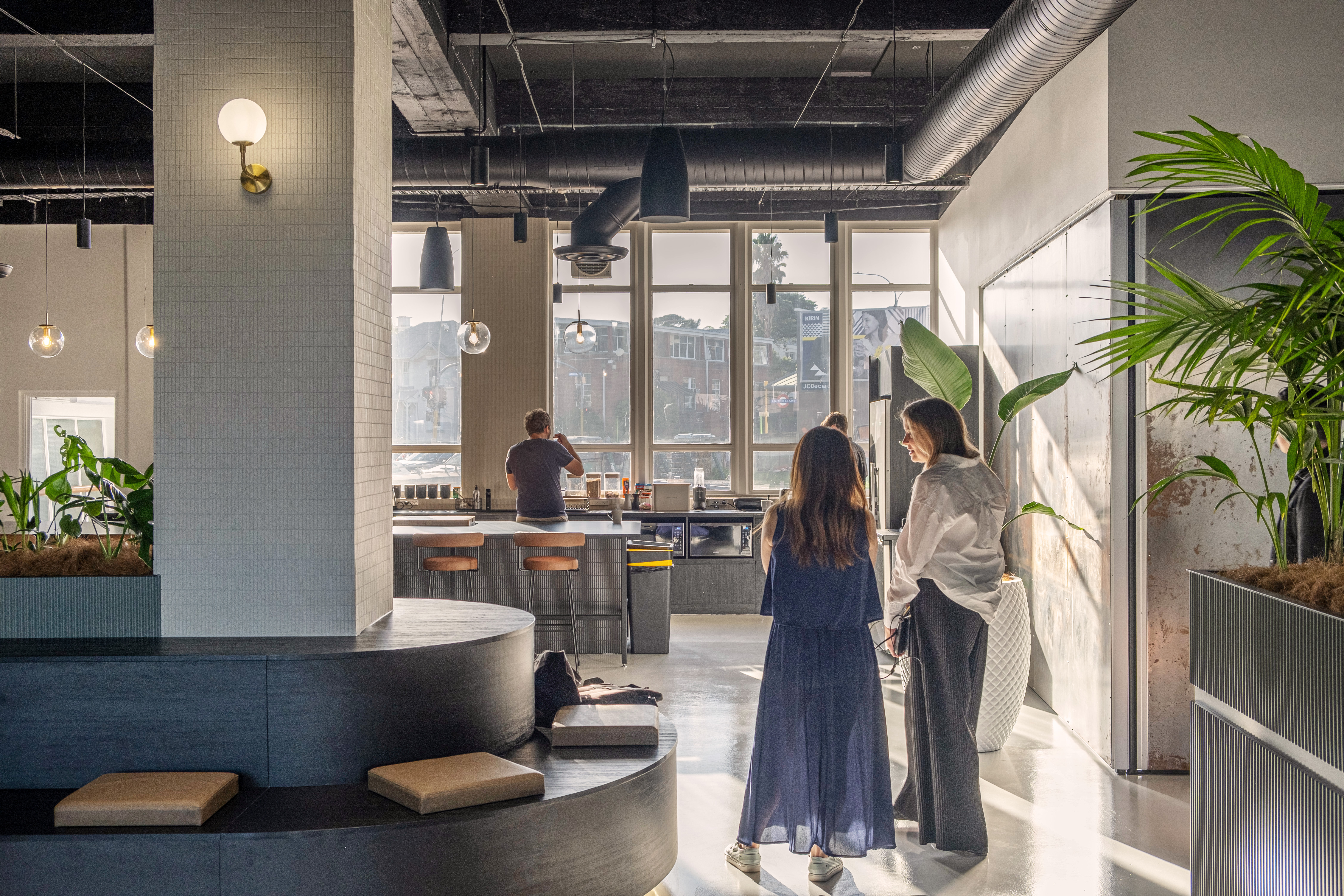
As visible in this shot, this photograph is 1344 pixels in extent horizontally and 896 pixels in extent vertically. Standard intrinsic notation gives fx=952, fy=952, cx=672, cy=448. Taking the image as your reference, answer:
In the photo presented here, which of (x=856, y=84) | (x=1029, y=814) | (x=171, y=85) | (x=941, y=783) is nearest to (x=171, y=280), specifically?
(x=171, y=85)

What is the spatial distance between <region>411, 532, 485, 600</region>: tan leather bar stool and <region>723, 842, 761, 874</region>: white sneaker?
3197 millimetres

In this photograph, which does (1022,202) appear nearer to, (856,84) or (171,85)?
(856,84)

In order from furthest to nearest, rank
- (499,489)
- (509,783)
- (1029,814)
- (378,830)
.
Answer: (499,489), (1029,814), (509,783), (378,830)

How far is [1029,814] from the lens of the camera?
12.7 ft

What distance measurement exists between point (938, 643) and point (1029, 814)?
3.26 feet

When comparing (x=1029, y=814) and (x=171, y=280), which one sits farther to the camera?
(x=1029, y=814)

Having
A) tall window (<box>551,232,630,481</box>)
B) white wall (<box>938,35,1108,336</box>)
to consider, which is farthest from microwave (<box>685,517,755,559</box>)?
white wall (<box>938,35,1108,336</box>)

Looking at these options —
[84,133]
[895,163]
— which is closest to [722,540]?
[895,163]

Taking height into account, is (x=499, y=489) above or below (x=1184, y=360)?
below

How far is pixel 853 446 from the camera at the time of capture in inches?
132

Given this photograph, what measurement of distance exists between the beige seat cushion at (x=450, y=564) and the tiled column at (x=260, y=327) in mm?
3389

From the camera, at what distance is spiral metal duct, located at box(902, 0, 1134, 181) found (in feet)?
13.3

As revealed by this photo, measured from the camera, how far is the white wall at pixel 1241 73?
4316mm

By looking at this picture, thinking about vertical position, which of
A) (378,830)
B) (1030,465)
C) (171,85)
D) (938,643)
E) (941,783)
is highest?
(171,85)
